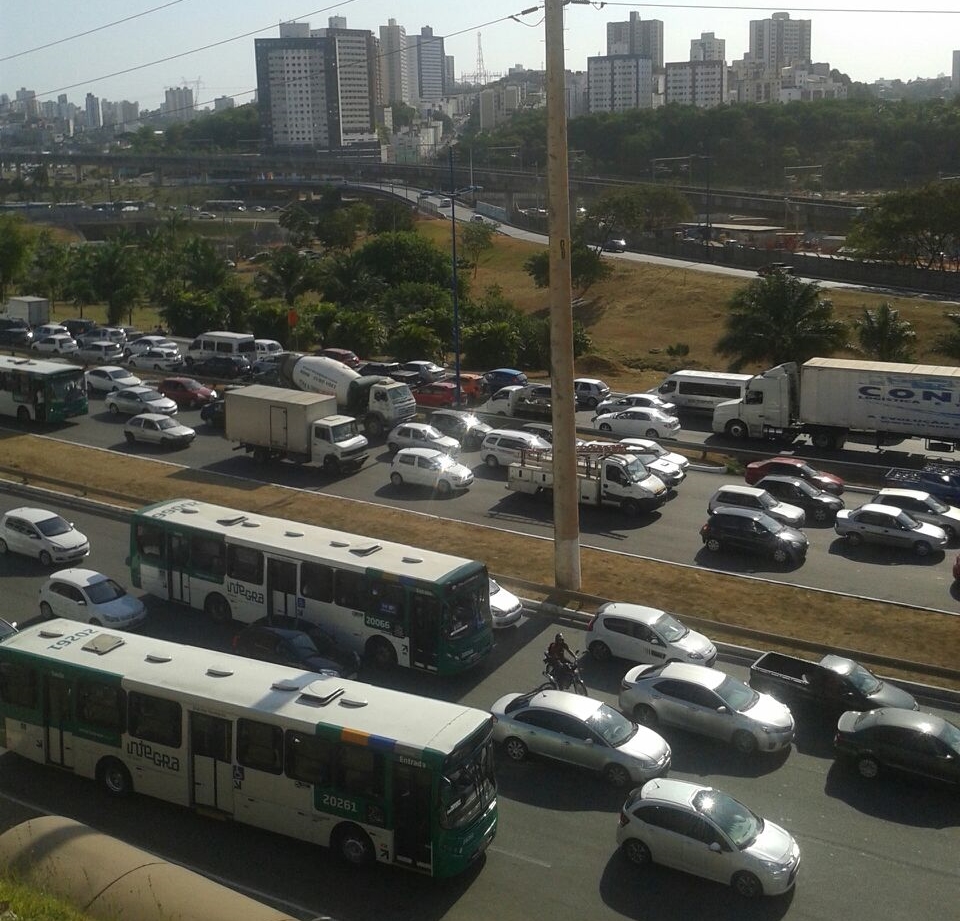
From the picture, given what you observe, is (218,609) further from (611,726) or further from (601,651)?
(611,726)

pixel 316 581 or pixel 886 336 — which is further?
pixel 886 336

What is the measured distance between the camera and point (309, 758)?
12.7m

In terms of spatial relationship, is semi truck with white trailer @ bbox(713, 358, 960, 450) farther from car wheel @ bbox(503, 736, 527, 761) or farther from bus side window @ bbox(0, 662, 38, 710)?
bus side window @ bbox(0, 662, 38, 710)

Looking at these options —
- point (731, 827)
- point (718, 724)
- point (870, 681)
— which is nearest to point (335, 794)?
point (731, 827)

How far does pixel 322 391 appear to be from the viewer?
38.0 metres

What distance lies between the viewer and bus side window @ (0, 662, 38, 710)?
47.9ft

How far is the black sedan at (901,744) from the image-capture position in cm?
1441

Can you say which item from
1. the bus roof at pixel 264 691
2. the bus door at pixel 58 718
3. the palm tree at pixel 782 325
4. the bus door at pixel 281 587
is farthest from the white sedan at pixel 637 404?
the bus door at pixel 58 718

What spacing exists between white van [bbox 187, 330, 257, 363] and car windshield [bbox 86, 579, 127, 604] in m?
27.3

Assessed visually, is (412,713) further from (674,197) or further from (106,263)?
(674,197)

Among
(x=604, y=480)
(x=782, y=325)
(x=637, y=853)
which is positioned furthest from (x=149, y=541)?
(x=782, y=325)

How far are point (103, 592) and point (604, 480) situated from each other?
43.0 ft

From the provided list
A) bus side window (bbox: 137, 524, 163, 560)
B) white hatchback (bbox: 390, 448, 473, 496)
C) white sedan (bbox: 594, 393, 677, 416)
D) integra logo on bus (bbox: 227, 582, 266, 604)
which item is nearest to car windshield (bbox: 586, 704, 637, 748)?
integra logo on bus (bbox: 227, 582, 266, 604)

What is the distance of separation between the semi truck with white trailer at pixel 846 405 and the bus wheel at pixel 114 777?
2677 centimetres
